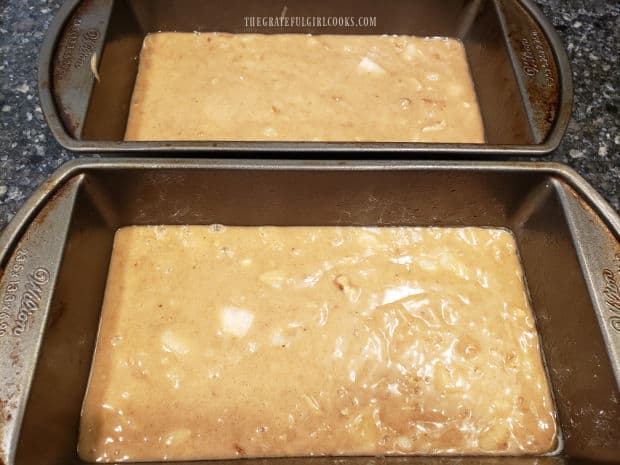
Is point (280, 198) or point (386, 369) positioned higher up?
point (280, 198)

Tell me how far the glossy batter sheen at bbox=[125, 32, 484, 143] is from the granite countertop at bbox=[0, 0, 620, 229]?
0.29 m

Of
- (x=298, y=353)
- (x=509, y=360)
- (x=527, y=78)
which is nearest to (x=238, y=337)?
(x=298, y=353)

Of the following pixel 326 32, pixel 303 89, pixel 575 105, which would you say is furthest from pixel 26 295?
pixel 575 105

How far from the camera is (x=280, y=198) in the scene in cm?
139

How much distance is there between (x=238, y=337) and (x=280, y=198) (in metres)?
0.36

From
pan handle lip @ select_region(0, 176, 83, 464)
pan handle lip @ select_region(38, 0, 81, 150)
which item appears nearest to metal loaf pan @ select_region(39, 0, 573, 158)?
pan handle lip @ select_region(38, 0, 81, 150)

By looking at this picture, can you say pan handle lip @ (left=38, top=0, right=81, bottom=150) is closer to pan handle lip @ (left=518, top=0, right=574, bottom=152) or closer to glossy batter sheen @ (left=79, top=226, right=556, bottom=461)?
glossy batter sheen @ (left=79, top=226, right=556, bottom=461)

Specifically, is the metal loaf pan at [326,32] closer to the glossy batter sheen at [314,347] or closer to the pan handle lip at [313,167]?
the pan handle lip at [313,167]

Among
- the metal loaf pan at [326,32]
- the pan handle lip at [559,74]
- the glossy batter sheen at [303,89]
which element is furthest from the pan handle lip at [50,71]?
the pan handle lip at [559,74]

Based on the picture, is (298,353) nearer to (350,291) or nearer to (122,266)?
(350,291)

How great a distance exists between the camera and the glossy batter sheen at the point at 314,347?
1.20m

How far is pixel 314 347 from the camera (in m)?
1.29

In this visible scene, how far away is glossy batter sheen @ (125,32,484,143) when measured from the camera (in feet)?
5.26

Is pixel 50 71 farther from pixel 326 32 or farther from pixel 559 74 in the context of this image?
pixel 559 74
